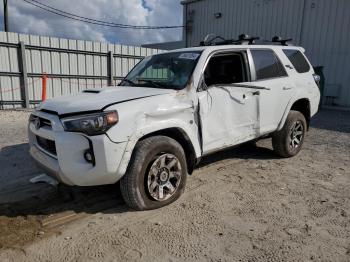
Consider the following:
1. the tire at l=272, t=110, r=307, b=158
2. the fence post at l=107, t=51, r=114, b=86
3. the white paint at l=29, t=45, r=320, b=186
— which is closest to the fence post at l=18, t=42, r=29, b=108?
the fence post at l=107, t=51, r=114, b=86

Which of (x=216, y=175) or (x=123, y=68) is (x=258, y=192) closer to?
(x=216, y=175)

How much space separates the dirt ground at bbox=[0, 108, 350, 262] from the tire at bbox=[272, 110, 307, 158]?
398 mm

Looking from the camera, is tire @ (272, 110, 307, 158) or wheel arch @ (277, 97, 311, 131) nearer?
tire @ (272, 110, 307, 158)

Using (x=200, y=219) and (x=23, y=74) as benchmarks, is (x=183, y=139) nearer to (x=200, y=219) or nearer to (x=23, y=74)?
(x=200, y=219)

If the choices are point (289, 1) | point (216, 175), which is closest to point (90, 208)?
point (216, 175)

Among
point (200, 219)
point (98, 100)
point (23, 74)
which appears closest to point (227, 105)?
point (200, 219)

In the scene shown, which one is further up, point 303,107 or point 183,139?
point 303,107

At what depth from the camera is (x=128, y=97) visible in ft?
10.7

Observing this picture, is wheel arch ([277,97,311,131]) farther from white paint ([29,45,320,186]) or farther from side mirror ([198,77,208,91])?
side mirror ([198,77,208,91])

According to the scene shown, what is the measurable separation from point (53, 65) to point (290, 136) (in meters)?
9.21

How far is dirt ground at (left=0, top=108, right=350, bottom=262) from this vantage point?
8.70ft

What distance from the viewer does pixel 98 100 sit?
317 centimetres

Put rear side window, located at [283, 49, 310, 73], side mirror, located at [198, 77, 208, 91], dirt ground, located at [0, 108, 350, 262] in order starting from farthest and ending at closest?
rear side window, located at [283, 49, 310, 73] → side mirror, located at [198, 77, 208, 91] → dirt ground, located at [0, 108, 350, 262]

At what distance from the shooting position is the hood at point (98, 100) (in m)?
3.01
